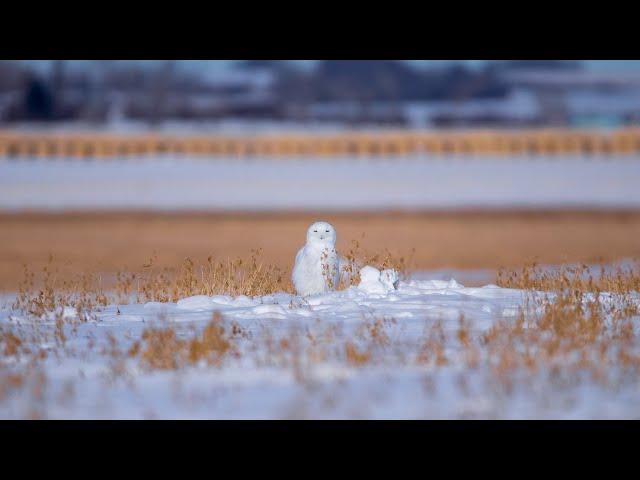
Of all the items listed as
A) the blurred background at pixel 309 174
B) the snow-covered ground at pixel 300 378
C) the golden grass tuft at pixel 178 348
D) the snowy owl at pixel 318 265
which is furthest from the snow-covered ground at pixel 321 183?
the golden grass tuft at pixel 178 348

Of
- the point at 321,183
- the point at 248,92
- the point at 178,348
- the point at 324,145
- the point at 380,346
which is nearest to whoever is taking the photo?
the point at 178,348

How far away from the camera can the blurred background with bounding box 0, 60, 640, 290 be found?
23.9 metres

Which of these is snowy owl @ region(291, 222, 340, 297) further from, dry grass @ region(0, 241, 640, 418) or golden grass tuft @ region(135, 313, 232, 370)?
golden grass tuft @ region(135, 313, 232, 370)

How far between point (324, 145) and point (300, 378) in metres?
58.3

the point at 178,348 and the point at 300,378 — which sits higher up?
the point at 178,348

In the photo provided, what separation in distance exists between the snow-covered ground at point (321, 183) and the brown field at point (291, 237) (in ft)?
10.7

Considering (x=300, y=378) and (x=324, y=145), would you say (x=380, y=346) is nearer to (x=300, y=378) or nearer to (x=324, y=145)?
(x=300, y=378)

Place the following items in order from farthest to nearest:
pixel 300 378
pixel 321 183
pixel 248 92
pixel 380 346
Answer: pixel 248 92, pixel 321 183, pixel 380 346, pixel 300 378

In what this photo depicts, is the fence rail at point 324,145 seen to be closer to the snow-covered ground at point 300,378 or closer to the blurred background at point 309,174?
the blurred background at point 309,174

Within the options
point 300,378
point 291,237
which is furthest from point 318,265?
point 291,237

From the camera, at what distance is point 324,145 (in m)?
64.9

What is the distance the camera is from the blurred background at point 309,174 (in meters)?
23.9

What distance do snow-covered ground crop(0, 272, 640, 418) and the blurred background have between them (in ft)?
12.2

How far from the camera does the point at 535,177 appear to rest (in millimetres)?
44125
